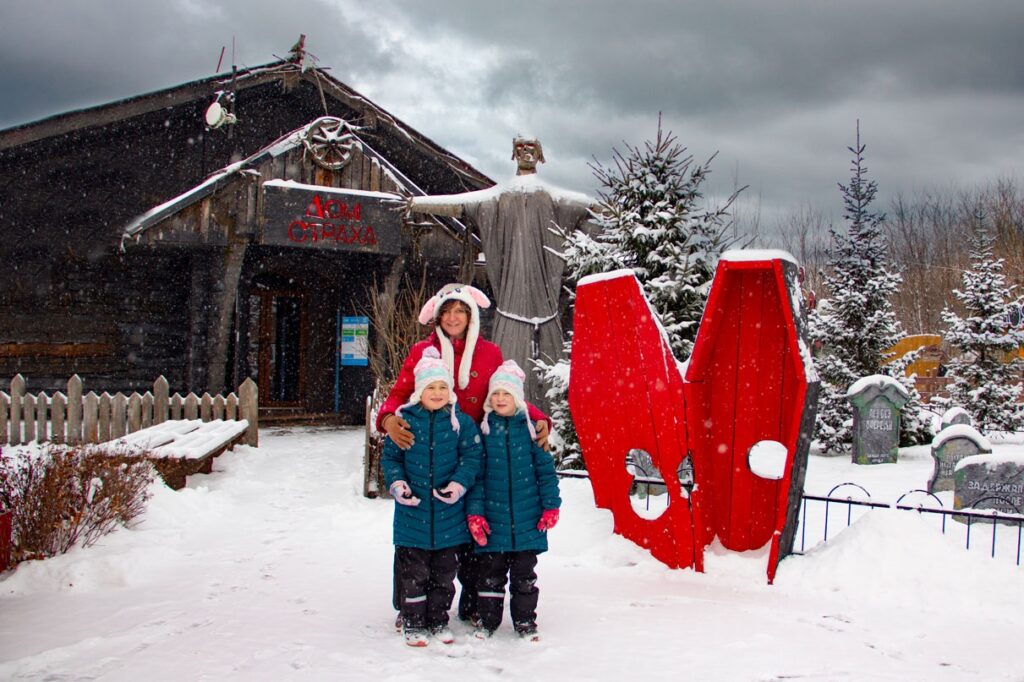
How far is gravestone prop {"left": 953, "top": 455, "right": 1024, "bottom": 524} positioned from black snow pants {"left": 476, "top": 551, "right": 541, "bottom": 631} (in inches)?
176

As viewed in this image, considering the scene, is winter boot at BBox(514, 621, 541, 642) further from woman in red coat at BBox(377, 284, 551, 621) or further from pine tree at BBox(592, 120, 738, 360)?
pine tree at BBox(592, 120, 738, 360)

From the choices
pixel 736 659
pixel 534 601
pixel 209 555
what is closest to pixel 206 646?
pixel 534 601

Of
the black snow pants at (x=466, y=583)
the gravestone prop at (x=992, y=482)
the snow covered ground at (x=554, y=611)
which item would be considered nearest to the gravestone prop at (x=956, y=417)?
the gravestone prop at (x=992, y=482)

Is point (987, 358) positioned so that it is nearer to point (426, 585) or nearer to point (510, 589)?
point (510, 589)

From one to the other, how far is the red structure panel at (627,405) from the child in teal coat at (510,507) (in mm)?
1385

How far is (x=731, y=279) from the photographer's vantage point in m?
5.50

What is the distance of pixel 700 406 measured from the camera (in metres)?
5.56

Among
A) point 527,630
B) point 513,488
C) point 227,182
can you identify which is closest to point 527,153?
point 227,182

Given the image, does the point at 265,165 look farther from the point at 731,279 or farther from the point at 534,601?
the point at 534,601

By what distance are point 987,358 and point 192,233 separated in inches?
498

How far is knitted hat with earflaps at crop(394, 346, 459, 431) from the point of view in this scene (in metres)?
4.04

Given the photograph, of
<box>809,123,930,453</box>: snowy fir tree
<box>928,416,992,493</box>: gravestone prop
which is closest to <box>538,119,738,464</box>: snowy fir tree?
<box>928,416,992,493</box>: gravestone prop

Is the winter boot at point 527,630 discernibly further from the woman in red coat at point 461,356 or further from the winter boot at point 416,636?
the woman in red coat at point 461,356

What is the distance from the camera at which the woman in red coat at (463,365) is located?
425 cm
